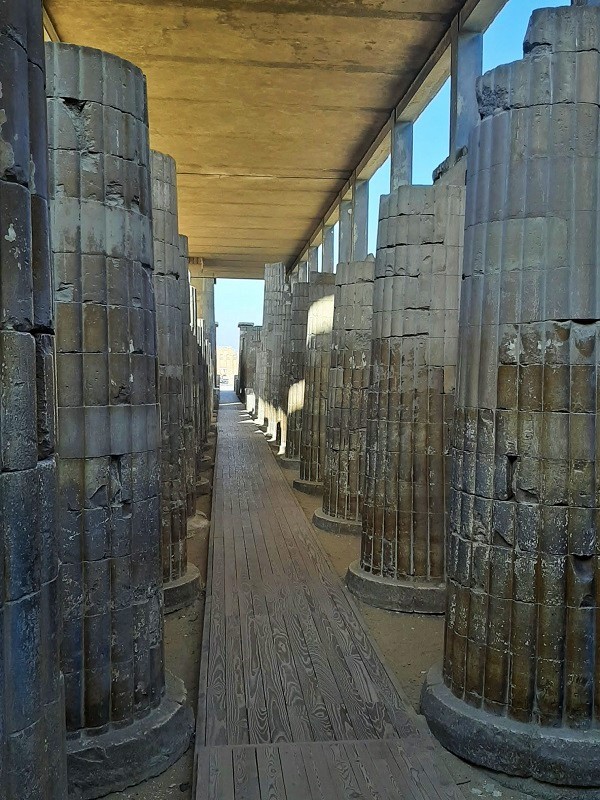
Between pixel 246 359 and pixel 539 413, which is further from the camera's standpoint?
pixel 246 359

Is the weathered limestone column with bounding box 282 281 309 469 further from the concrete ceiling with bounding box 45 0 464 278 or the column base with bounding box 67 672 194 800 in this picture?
the column base with bounding box 67 672 194 800

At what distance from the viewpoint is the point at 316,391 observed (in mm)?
14578

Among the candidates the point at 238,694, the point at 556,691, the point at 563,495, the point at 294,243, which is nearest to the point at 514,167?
the point at 563,495

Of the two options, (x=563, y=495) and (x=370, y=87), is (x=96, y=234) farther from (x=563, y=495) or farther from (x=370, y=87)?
(x=370, y=87)

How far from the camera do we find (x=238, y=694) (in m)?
5.61

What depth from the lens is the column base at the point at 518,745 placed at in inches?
175

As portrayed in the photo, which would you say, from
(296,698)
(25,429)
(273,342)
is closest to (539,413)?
(296,698)

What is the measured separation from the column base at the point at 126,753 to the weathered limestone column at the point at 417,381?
360 cm

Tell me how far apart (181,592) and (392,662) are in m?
2.57

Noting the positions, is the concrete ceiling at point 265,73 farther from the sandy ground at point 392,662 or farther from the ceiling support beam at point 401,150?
the sandy ground at point 392,662

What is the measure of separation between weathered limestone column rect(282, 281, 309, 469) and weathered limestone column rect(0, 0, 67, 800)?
14.6m

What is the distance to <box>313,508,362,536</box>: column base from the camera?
37.1ft

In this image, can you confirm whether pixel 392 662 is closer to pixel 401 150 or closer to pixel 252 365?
pixel 401 150

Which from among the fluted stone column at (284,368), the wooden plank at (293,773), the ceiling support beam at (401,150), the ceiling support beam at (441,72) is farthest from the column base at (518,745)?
the fluted stone column at (284,368)
